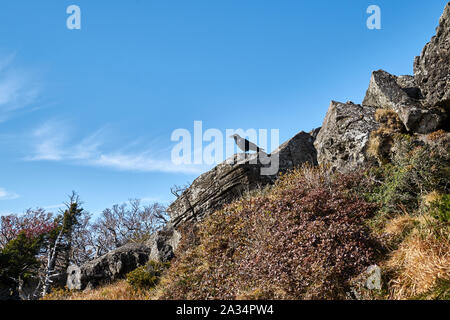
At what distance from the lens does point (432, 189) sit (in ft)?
21.1

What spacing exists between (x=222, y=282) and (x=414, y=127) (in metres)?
7.84

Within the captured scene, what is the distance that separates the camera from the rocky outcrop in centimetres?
1238

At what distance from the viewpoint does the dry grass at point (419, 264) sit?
4.22 meters

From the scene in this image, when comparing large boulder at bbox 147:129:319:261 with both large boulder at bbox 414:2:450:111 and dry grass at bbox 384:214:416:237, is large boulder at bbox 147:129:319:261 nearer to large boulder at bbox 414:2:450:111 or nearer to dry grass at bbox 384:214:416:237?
large boulder at bbox 414:2:450:111

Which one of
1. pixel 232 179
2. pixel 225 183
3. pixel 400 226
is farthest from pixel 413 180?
pixel 225 183

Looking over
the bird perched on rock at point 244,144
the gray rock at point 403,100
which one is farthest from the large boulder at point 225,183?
the gray rock at point 403,100

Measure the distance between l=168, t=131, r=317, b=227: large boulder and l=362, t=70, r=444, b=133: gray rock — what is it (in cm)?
389

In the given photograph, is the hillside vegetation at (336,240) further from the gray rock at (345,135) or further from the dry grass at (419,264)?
the gray rock at (345,135)

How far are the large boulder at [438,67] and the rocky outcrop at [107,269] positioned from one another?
13.9 metres

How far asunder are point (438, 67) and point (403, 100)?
4.45 ft

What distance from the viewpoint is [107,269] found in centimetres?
1266

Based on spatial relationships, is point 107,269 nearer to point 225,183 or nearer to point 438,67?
point 225,183

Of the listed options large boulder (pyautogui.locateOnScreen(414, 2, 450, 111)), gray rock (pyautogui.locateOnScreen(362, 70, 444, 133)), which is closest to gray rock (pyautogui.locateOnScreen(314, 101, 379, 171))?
gray rock (pyautogui.locateOnScreen(362, 70, 444, 133))
